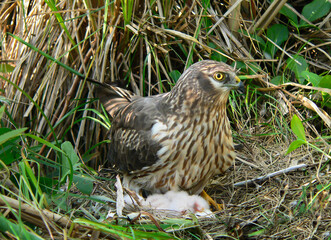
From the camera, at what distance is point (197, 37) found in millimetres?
3971

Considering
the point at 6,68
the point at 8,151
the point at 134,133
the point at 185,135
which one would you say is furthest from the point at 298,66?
the point at 6,68

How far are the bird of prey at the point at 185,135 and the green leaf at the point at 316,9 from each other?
1311mm

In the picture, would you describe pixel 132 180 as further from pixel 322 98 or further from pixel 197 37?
pixel 322 98

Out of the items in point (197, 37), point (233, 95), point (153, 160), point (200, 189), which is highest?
point (197, 37)

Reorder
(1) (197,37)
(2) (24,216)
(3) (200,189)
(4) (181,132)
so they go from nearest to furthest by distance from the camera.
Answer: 1. (2) (24,216)
2. (4) (181,132)
3. (3) (200,189)
4. (1) (197,37)

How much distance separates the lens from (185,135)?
323cm

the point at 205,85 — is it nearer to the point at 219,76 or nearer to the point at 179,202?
the point at 219,76

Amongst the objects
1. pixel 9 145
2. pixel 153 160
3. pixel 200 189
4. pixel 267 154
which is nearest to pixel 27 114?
pixel 9 145

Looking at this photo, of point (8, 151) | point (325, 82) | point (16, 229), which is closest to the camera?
point (16, 229)

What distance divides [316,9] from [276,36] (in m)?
0.40

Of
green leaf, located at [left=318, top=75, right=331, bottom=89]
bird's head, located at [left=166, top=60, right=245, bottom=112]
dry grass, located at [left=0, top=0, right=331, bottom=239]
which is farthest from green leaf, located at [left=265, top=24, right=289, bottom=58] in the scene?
bird's head, located at [left=166, top=60, right=245, bottom=112]

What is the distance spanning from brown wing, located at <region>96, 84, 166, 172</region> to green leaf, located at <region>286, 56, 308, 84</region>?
1.19 metres

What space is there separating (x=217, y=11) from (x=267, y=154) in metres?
1.34

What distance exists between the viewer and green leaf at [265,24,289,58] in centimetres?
409
